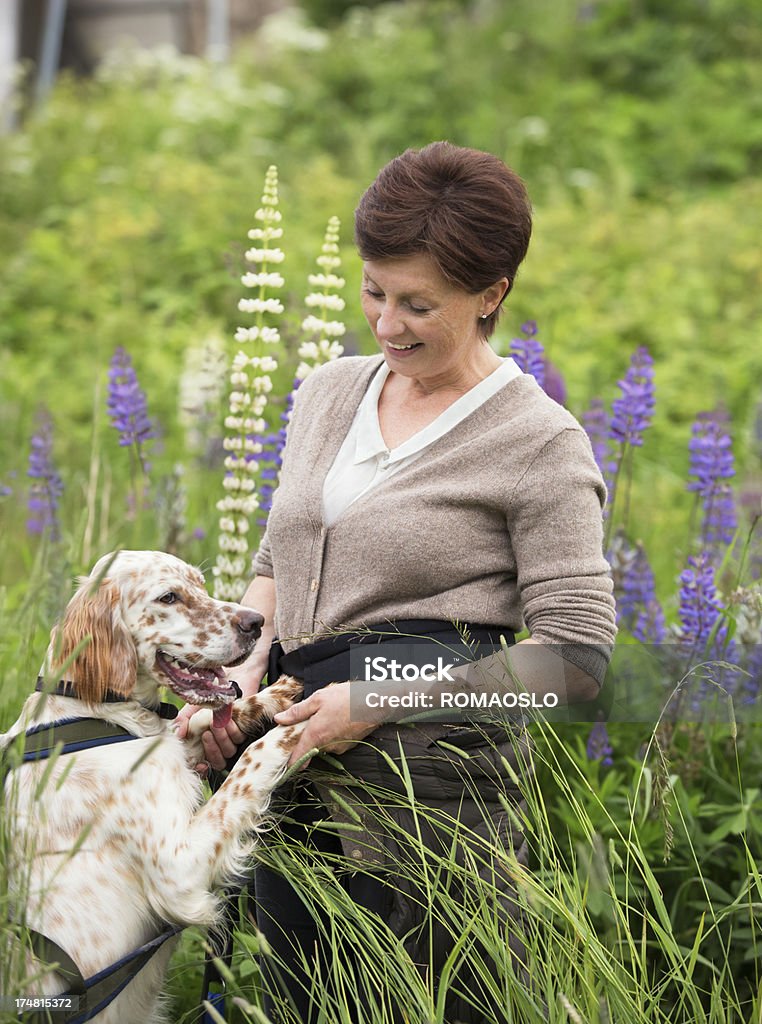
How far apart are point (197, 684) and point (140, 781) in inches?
9.4

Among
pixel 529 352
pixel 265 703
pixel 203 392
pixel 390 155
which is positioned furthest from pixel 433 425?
pixel 390 155

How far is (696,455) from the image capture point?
12.8 feet

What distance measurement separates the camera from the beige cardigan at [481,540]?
2.34 m

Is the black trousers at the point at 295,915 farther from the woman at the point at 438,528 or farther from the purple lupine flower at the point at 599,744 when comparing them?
the purple lupine flower at the point at 599,744

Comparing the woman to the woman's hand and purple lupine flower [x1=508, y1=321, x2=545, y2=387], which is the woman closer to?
the woman's hand

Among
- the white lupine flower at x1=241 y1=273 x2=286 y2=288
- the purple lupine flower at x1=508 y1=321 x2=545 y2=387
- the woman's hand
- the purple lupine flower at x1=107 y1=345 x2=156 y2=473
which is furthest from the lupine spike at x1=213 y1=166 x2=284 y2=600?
the woman's hand

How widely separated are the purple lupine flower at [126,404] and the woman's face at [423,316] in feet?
4.81

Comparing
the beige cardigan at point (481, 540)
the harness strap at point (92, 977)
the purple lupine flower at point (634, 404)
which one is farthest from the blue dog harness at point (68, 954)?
the purple lupine flower at point (634, 404)

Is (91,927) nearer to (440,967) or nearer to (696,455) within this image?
(440,967)

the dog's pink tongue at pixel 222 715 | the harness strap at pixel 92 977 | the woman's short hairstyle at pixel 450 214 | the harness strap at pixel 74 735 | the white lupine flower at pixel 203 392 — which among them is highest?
the white lupine flower at pixel 203 392

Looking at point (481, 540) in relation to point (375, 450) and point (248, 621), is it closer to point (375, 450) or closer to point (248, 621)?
point (375, 450)

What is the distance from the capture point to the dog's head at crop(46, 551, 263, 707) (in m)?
2.45

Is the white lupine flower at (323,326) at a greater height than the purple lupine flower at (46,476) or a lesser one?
greater

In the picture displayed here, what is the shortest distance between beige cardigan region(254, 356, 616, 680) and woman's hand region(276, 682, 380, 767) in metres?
0.13
